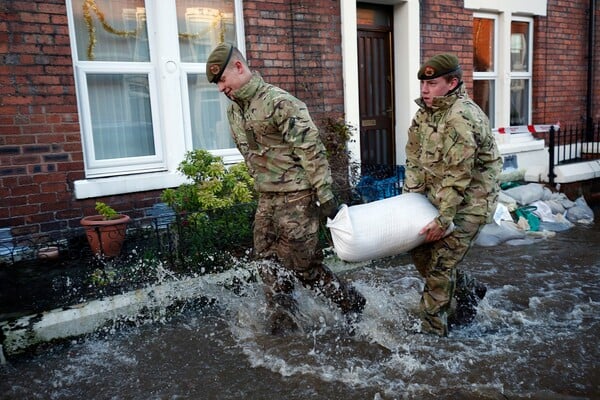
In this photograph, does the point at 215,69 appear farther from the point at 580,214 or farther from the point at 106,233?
the point at 580,214

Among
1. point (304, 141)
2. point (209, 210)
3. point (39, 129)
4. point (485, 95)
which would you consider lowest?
point (209, 210)

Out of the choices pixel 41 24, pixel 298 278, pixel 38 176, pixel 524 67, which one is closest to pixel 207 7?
pixel 41 24

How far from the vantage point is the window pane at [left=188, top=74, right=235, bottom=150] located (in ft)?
19.3

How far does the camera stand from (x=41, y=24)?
15.4 ft

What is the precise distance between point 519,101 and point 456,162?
6867 millimetres

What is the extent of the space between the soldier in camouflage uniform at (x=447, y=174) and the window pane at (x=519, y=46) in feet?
20.4

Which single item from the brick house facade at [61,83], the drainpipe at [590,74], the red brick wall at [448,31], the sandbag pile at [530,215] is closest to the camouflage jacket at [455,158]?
the sandbag pile at [530,215]

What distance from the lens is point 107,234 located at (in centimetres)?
452

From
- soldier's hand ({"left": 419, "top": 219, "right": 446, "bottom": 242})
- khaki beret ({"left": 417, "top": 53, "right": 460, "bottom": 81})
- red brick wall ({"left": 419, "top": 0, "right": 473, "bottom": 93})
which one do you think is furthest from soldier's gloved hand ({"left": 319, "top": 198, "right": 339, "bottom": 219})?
red brick wall ({"left": 419, "top": 0, "right": 473, "bottom": 93})

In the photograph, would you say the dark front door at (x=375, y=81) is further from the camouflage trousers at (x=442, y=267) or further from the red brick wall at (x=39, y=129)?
the camouflage trousers at (x=442, y=267)

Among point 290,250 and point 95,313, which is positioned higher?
point 290,250

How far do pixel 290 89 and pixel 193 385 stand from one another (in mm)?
4081

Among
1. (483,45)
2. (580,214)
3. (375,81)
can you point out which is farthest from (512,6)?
(580,214)

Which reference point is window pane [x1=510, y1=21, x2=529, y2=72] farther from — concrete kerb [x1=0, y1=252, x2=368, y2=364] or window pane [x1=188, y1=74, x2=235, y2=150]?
concrete kerb [x1=0, y1=252, x2=368, y2=364]
